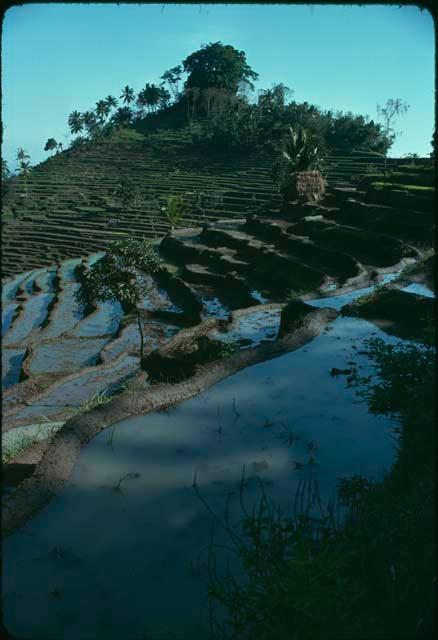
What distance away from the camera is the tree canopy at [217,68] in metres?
101

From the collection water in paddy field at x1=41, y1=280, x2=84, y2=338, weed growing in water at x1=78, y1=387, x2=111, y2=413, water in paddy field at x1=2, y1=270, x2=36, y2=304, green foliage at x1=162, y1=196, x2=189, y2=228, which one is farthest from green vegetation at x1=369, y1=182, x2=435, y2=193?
weed growing in water at x1=78, y1=387, x2=111, y2=413

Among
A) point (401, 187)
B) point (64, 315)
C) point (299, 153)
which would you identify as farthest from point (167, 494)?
point (299, 153)

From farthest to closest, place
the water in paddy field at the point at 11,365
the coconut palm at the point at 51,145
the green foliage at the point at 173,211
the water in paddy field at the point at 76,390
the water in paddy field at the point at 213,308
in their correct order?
the coconut palm at the point at 51,145
the green foliage at the point at 173,211
the water in paddy field at the point at 213,308
the water in paddy field at the point at 11,365
the water in paddy field at the point at 76,390

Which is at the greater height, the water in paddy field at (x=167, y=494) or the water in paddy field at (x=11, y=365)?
the water in paddy field at (x=167, y=494)

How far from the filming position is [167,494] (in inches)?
249

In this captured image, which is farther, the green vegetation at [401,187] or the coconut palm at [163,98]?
the coconut palm at [163,98]

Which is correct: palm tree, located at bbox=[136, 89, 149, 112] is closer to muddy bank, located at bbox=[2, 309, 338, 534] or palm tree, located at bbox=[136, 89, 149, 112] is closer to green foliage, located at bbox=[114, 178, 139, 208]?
green foliage, located at bbox=[114, 178, 139, 208]

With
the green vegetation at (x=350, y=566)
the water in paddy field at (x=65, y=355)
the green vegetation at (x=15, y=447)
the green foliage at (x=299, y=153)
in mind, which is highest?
the green foliage at (x=299, y=153)

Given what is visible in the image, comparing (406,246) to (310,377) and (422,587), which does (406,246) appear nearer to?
(310,377)

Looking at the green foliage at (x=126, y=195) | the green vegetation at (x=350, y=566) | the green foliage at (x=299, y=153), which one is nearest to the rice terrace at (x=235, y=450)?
the green vegetation at (x=350, y=566)

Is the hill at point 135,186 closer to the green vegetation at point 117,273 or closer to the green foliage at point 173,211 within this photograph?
the green foliage at point 173,211

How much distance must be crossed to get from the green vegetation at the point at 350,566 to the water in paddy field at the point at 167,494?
0.39 m

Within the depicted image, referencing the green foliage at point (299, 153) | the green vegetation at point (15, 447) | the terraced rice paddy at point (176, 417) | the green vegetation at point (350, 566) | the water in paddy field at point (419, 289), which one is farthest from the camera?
the green foliage at point (299, 153)

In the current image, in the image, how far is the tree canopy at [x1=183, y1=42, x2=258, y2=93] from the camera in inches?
3986
